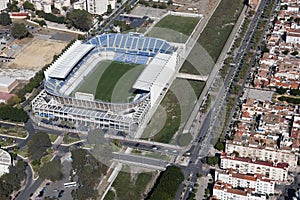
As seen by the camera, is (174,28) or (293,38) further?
(174,28)

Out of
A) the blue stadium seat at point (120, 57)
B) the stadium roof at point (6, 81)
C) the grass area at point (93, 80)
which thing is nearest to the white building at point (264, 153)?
the grass area at point (93, 80)

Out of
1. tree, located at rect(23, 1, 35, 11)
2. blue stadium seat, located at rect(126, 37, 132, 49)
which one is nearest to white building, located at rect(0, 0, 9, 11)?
tree, located at rect(23, 1, 35, 11)

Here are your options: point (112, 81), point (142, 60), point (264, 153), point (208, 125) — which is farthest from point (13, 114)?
point (264, 153)

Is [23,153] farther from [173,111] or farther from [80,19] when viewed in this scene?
[80,19]

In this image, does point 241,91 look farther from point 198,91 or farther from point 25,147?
point 25,147

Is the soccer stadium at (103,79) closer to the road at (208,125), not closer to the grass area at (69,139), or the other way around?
the grass area at (69,139)

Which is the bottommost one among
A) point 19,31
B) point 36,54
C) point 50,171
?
point 36,54

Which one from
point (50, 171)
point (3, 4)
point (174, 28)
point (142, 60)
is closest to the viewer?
point (50, 171)

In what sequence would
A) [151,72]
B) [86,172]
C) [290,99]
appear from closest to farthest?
[86,172] < [290,99] < [151,72]
